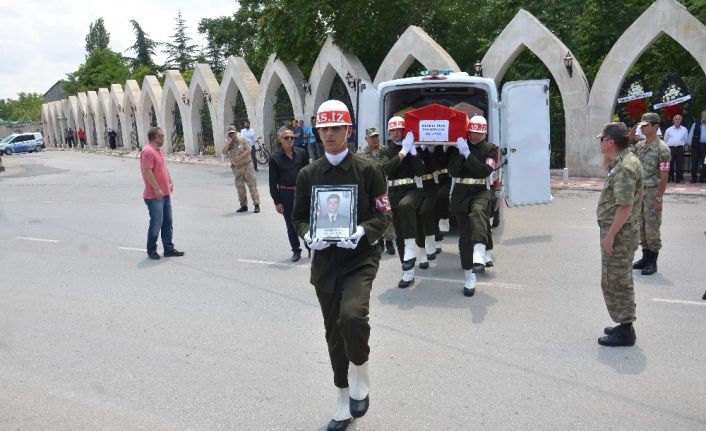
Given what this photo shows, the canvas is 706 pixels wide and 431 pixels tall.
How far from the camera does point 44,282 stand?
826 cm

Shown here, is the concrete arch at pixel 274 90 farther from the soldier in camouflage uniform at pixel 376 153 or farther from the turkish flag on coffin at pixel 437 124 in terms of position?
the turkish flag on coffin at pixel 437 124

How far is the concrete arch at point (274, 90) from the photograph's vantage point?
1005 inches

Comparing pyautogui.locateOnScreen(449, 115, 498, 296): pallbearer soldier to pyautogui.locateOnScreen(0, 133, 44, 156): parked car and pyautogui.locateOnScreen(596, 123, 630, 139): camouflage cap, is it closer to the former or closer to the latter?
pyautogui.locateOnScreen(596, 123, 630, 139): camouflage cap

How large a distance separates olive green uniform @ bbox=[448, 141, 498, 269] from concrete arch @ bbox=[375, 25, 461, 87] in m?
12.2

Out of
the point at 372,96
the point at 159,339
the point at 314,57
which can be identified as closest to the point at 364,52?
the point at 314,57

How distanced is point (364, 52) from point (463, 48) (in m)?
4.58

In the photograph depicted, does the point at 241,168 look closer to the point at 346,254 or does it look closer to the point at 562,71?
the point at 346,254

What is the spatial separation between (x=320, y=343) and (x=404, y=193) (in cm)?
264

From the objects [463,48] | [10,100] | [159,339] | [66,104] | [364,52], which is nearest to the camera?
[159,339]

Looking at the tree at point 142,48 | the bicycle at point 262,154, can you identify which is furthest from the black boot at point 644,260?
the tree at point 142,48

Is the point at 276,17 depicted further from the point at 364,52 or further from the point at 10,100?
the point at 10,100

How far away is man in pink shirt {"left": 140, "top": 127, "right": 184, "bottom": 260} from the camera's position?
8938 mm

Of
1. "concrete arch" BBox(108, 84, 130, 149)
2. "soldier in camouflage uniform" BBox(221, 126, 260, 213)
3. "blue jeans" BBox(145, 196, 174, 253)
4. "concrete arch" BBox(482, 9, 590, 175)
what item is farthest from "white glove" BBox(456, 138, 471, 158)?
"concrete arch" BBox(108, 84, 130, 149)

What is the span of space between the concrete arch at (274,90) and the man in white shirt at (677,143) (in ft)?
47.3
